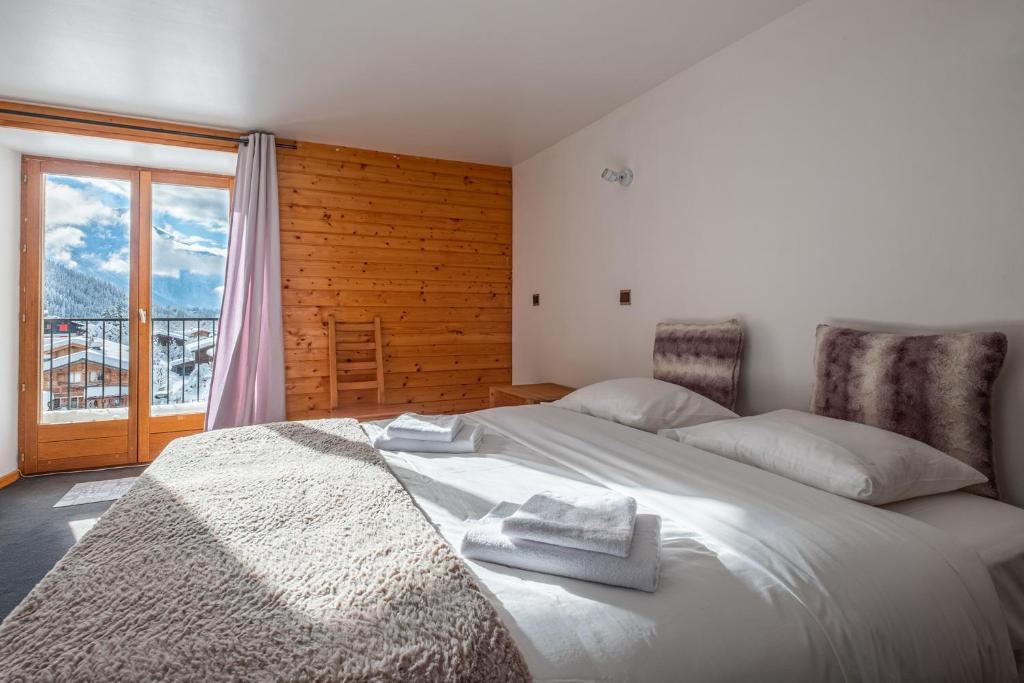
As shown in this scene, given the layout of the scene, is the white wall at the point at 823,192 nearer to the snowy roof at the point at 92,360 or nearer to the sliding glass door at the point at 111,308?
the sliding glass door at the point at 111,308

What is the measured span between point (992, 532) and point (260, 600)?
60.5 inches

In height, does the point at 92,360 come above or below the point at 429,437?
above

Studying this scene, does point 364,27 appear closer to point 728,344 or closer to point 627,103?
point 627,103

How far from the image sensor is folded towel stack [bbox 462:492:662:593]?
0.94m

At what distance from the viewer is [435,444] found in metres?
1.83

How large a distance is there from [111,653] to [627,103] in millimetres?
3272

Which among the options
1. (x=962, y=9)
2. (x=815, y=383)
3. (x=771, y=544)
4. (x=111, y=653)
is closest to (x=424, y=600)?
(x=111, y=653)

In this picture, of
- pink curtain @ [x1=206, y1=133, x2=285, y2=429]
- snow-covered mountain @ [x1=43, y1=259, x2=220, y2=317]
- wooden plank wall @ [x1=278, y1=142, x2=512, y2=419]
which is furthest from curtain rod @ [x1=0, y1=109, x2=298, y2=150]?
snow-covered mountain @ [x1=43, y1=259, x2=220, y2=317]

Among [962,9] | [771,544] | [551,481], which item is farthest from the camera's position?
[962,9]

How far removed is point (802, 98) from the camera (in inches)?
86.1

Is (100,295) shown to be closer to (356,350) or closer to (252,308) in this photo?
(252,308)

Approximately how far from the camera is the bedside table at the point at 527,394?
3457 mm

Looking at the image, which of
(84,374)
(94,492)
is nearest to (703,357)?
(94,492)

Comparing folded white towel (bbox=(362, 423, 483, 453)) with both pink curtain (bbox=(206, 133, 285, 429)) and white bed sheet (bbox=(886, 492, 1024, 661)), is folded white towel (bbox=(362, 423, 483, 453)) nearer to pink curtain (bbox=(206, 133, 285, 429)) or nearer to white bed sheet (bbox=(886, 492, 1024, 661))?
white bed sheet (bbox=(886, 492, 1024, 661))
